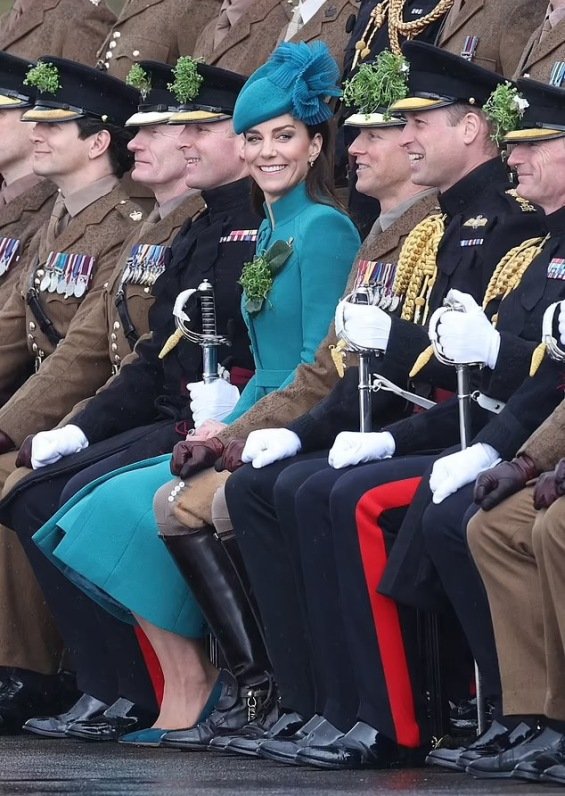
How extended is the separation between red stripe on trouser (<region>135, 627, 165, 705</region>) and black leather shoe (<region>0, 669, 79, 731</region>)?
71cm

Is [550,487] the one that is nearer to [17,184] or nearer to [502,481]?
[502,481]

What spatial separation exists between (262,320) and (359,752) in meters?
1.69

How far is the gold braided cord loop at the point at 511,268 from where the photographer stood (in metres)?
6.07

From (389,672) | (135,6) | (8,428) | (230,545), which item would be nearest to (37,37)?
(135,6)

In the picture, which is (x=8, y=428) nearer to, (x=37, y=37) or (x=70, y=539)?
(x=70, y=539)

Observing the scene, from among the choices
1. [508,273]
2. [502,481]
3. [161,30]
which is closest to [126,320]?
[161,30]

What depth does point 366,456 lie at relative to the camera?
6090mm

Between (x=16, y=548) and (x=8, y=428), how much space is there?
56cm

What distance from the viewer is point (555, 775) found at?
5.19 metres

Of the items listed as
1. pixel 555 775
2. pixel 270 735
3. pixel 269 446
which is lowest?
pixel 270 735

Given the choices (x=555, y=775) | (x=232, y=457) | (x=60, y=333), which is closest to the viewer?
(x=555, y=775)

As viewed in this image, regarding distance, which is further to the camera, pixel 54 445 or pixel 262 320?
pixel 54 445

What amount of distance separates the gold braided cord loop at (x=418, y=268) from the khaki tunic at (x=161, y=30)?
118 inches

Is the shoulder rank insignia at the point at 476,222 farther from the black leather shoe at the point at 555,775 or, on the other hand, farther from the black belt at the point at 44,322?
the black belt at the point at 44,322
